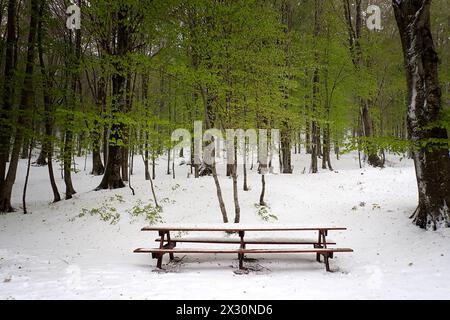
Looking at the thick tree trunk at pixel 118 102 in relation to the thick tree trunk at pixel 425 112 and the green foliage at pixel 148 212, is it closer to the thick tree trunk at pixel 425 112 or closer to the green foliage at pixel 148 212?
the green foliage at pixel 148 212

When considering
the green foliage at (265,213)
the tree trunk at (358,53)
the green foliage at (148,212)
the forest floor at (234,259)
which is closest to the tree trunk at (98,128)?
the forest floor at (234,259)

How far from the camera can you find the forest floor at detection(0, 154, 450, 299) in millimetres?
4812

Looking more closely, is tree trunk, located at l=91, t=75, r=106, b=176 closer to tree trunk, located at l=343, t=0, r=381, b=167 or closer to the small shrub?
the small shrub

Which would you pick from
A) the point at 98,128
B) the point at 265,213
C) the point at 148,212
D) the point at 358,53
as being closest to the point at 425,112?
the point at 265,213

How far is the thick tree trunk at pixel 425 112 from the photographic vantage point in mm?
7012

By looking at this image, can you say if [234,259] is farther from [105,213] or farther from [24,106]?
[24,106]

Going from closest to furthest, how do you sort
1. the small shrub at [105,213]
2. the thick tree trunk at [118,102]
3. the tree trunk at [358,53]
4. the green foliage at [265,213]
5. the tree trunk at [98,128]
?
the green foliage at [265,213] < the small shrub at [105,213] < the tree trunk at [98,128] < the thick tree trunk at [118,102] < the tree trunk at [358,53]

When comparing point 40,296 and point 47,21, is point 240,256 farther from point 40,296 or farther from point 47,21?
point 47,21

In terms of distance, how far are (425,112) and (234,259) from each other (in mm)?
5629

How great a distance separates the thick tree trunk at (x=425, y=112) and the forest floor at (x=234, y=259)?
68cm

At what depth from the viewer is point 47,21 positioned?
1332 centimetres

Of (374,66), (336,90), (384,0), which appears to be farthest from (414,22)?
(384,0)

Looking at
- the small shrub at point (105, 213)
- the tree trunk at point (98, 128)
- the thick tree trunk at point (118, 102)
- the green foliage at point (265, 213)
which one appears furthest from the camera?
the thick tree trunk at point (118, 102)
